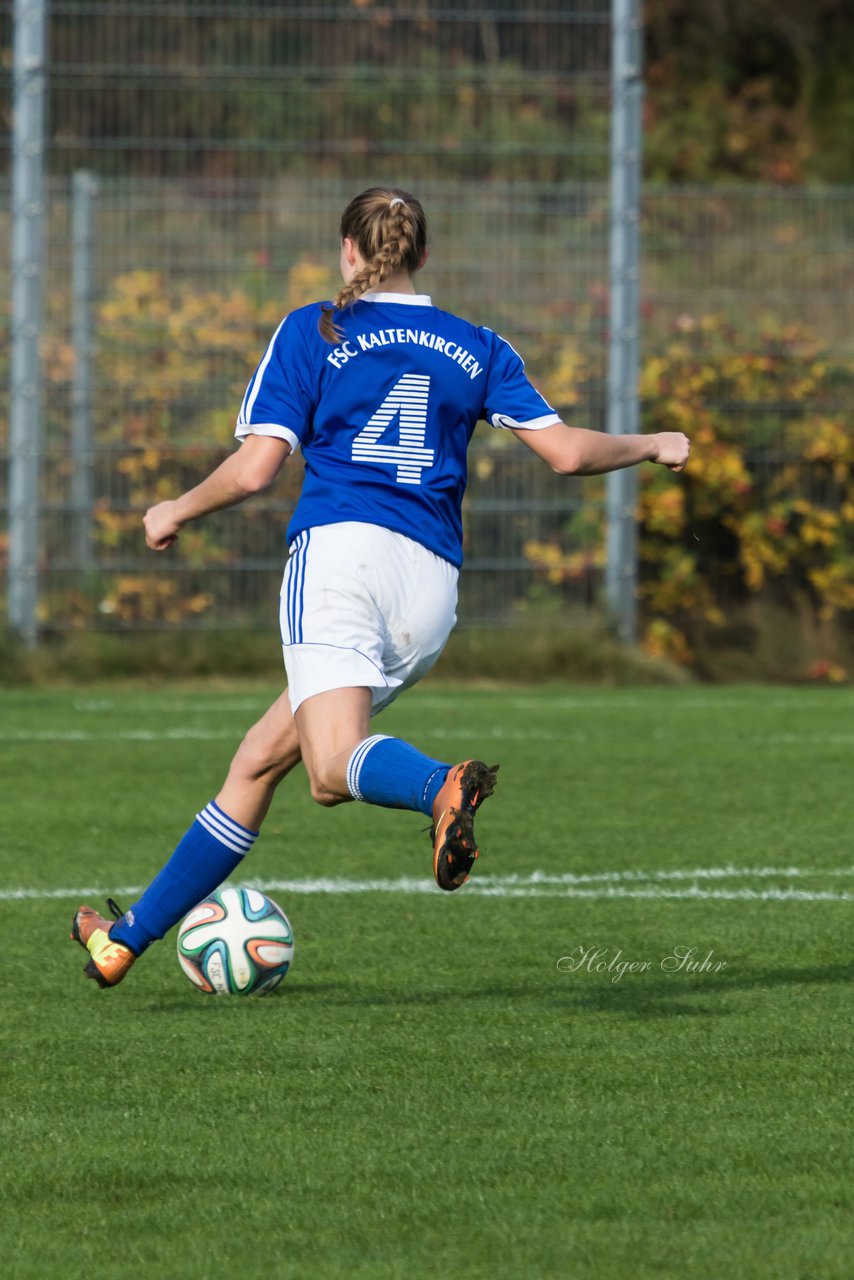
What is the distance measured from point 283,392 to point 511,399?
19.7 inches

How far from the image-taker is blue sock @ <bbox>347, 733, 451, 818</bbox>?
4141mm

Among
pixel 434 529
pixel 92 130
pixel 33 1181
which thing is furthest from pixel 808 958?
pixel 92 130

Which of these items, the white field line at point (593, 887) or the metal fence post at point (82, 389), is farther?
the metal fence post at point (82, 389)

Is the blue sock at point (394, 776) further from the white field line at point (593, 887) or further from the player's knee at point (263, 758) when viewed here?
the white field line at point (593, 887)

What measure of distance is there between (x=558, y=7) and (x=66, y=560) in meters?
4.38

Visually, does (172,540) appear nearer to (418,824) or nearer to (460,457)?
(460,457)

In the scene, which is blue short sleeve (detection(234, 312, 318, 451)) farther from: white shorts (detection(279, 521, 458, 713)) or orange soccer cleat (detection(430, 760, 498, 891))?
orange soccer cleat (detection(430, 760, 498, 891))

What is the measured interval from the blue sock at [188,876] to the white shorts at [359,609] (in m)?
0.44

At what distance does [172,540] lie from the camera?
450 cm

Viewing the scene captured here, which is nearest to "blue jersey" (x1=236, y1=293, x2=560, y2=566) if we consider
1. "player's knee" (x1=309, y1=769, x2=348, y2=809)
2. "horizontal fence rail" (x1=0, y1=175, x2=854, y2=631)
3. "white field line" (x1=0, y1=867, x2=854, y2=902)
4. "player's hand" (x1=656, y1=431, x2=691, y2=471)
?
"player's hand" (x1=656, y1=431, x2=691, y2=471)

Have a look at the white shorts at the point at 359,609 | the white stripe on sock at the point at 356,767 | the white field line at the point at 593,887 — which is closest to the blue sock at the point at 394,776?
the white stripe on sock at the point at 356,767

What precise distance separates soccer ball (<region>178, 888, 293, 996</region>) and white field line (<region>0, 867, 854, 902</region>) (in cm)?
113

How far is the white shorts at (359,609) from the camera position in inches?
173

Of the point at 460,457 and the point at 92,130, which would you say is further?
the point at 92,130
